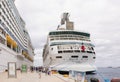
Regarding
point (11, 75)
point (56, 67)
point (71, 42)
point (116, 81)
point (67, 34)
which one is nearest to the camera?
point (116, 81)

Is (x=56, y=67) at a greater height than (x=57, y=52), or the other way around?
(x=57, y=52)

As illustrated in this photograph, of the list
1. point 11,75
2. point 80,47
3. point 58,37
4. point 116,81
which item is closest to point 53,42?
point 58,37

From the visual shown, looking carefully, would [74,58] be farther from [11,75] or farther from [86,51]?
[11,75]

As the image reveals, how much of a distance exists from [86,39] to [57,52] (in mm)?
10380

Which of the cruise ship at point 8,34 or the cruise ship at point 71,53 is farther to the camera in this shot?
the cruise ship at point 71,53

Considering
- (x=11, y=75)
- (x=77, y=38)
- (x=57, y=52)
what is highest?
(x=77, y=38)

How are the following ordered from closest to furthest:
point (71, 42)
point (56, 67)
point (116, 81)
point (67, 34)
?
point (116, 81) < point (56, 67) < point (71, 42) < point (67, 34)

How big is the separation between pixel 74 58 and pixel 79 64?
1.69 meters

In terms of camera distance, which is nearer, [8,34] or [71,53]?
[8,34]

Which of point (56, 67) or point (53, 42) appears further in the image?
point (53, 42)

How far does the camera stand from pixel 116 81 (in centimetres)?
399

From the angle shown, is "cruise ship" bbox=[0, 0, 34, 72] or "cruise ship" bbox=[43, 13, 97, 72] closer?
"cruise ship" bbox=[0, 0, 34, 72]

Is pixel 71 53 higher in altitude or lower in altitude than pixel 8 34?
lower

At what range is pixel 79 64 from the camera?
171 ft
